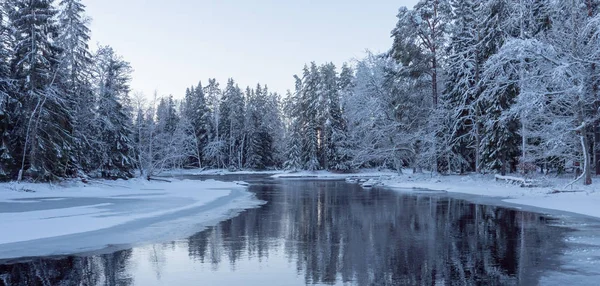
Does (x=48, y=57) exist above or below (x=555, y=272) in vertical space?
above

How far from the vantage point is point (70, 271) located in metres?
8.70

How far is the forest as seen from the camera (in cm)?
2577

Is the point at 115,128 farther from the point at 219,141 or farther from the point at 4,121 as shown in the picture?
the point at 219,141

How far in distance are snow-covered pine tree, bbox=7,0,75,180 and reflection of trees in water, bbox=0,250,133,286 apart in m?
22.7

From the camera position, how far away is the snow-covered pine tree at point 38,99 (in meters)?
29.3

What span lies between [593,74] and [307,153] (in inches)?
2011

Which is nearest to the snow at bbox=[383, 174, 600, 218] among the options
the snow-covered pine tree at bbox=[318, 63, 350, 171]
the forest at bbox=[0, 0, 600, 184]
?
the forest at bbox=[0, 0, 600, 184]

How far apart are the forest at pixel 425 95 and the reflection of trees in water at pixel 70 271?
73.9 feet

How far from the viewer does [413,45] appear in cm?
4269

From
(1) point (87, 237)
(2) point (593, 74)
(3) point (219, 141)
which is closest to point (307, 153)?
(3) point (219, 141)

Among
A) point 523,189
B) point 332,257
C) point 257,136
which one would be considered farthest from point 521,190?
point 257,136

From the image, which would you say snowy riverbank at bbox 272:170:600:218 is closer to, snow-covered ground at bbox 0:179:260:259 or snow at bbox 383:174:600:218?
snow at bbox 383:174:600:218

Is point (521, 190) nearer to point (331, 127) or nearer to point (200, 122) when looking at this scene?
point (331, 127)

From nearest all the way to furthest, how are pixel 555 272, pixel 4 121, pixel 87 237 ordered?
pixel 555 272 → pixel 87 237 → pixel 4 121
